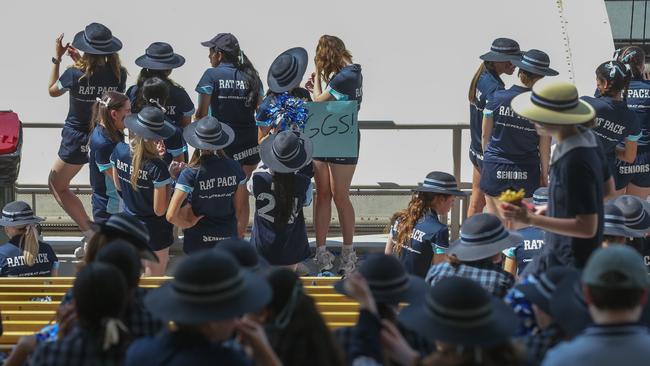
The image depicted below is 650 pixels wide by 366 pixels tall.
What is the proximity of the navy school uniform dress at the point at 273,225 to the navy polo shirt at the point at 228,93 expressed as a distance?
1.32 metres

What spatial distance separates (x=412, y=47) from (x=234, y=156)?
336 centimetres

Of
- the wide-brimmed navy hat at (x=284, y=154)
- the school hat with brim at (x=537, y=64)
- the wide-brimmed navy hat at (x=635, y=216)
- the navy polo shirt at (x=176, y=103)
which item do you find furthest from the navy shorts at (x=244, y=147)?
the wide-brimmed navy hat at (x=635, y=216)

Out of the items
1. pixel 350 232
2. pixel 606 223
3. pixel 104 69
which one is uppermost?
pixel 104 69

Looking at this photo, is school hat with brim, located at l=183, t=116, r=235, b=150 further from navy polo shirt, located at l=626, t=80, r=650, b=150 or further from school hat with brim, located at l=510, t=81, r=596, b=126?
navy polo shirt, located at l=626, t=80, r=650, b=150

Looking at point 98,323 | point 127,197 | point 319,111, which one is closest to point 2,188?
point 127,197

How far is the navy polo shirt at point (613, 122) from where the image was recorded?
8.80m

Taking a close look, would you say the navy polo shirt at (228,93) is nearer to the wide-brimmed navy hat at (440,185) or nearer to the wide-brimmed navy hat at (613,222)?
the wide-brimmed navy hat at (440,185)

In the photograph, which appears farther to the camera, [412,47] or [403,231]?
[412,47]

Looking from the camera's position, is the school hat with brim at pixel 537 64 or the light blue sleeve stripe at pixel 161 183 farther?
the school hat with brim at pixel 537 64

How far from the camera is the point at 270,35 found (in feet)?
39.7

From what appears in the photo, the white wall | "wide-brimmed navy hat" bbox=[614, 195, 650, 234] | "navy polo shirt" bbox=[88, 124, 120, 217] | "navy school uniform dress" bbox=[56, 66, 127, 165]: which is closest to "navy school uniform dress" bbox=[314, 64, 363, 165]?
"navy polo shirt" bbox=[88, 124, 120, 217]

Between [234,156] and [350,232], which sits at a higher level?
[234,156]

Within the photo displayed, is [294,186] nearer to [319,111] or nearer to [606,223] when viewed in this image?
[319,111]

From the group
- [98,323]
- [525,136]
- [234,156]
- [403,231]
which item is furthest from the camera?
[234,156]
